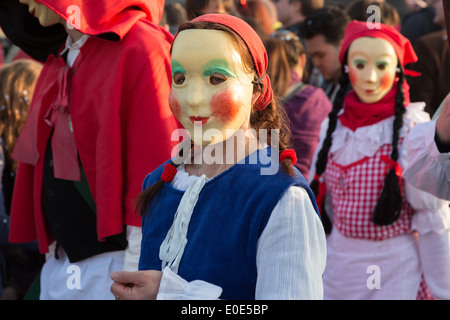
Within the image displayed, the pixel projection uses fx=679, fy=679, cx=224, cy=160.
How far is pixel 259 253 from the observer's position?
1803 millimetres

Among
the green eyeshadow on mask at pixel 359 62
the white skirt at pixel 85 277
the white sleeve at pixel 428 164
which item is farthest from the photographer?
the green eyeshadow on mask at pixel 359 62

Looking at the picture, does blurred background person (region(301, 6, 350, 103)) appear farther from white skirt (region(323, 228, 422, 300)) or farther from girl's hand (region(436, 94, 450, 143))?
girl's hand (region(436, 94, 450, 143))

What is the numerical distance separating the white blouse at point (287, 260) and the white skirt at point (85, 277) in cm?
101

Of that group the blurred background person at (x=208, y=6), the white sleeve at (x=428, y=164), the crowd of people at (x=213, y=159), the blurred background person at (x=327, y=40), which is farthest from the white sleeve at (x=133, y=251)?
the blurred background person at (x=208, y=6)

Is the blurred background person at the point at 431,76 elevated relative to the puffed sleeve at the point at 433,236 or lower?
elevated

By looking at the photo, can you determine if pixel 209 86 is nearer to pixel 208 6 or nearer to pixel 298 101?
pixel 298 101

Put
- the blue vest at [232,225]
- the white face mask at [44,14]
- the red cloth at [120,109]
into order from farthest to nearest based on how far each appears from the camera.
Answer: the white face mask at [44,14], the red cloth at [120,109], the blue vest at [232,225]

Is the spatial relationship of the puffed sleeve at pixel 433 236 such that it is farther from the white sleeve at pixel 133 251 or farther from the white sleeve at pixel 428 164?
the white sleeve at pixel 133 251

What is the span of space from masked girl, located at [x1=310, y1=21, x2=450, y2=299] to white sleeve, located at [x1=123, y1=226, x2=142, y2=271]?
1443mm

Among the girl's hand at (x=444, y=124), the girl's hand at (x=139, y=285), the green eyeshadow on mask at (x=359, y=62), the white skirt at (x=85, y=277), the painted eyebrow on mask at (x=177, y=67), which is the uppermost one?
the painted eyebrow on mask at (x=177, y=67)

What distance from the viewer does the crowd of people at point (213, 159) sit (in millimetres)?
1856

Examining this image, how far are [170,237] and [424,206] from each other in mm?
Answer: 1899

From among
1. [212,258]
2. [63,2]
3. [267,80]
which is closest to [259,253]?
[212,258]

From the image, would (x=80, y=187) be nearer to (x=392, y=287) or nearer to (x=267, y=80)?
(x=267, y=80)
